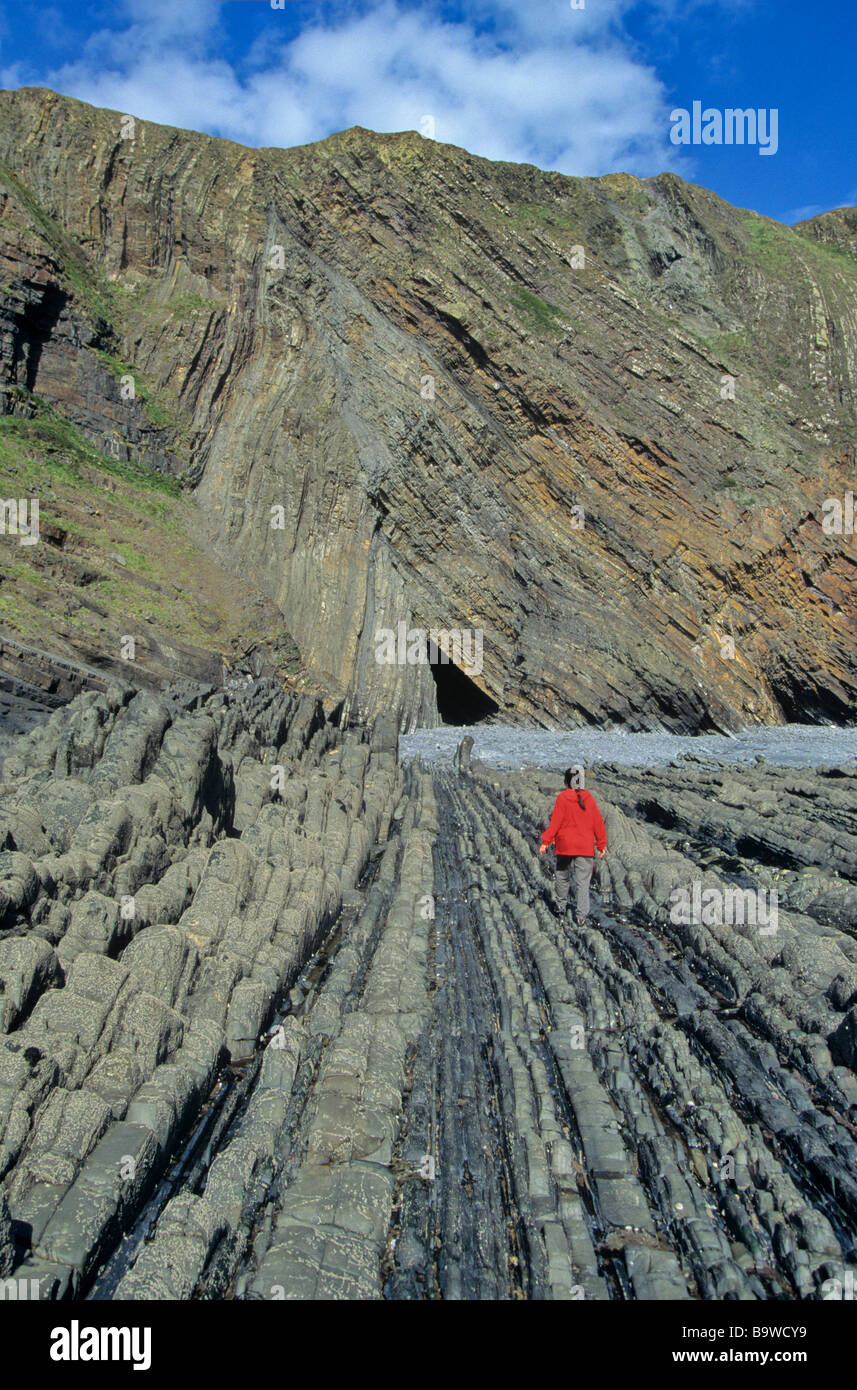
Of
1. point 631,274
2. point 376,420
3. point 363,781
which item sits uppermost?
point 631,274

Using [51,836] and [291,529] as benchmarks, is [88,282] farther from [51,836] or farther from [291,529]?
[51,836]

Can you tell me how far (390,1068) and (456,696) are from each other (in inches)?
1089

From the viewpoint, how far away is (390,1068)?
15.4ft

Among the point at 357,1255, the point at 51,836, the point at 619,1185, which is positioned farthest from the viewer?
the point at 51,836

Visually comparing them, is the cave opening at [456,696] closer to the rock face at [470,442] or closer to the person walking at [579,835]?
the rock face at [470,442]

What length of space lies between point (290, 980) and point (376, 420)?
26363mm

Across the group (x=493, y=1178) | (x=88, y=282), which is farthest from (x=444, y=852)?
(x=88, y=282)

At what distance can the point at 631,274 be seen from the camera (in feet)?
113

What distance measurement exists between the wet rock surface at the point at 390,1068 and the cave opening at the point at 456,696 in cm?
2146
